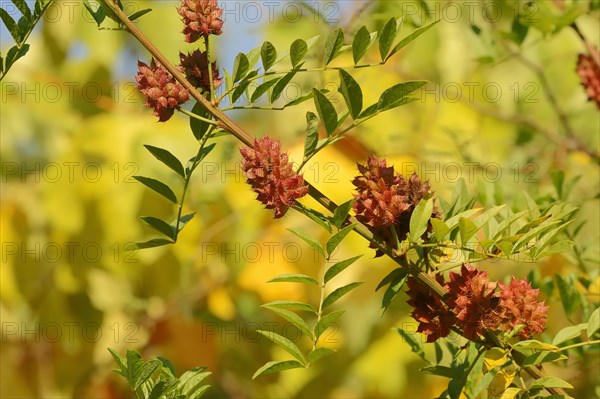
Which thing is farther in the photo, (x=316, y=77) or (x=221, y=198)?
(x=316, y=77)

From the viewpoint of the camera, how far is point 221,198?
132cm

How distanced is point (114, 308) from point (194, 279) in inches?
5.2

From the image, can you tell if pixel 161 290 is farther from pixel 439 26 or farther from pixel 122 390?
pixel 439 26

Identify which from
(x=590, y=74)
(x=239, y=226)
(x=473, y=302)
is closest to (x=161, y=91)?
(x=473, y=302)

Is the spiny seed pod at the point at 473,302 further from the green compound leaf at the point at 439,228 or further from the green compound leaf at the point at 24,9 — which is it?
the green compound leaf at the point at 24,9

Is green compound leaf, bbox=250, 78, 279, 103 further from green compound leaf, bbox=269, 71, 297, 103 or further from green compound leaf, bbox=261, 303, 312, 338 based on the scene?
green compound leaf, bbox=261, 303, 312, 338

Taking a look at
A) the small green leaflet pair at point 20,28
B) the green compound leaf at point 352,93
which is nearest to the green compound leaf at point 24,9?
the small green leaflet pair at point 20,28

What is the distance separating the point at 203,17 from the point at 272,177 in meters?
0.12

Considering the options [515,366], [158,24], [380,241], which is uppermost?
[158,24]

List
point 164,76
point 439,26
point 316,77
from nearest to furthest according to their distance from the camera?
point 164,76, point 316,77, point 439,26

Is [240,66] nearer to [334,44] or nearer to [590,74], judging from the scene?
[334,44]

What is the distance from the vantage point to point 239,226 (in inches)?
51.4

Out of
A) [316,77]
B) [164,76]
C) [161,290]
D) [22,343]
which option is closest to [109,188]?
[161,290]

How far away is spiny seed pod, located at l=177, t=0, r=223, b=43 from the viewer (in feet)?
1.88
